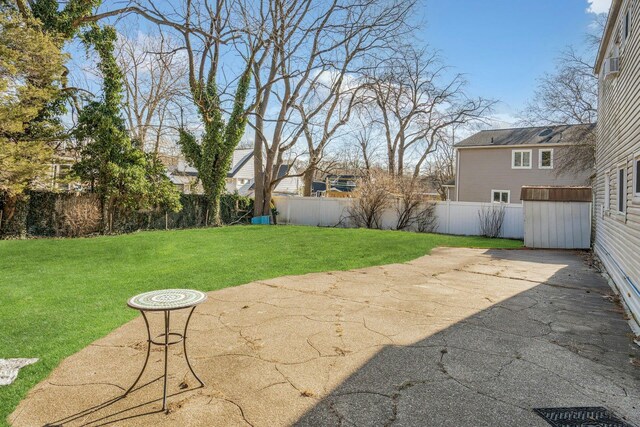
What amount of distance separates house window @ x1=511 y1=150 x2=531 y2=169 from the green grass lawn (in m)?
10.8

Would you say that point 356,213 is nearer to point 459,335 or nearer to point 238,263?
point 238,263

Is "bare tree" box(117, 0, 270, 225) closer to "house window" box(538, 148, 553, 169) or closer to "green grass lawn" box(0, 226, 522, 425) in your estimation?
"green grass lawn" box(0, 226, 522, 425)

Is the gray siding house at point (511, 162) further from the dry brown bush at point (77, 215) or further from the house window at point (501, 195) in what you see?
the dry brown bush at point (77, 215)

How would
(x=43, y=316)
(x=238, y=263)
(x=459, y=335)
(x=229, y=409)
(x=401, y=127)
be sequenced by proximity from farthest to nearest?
(x=401, y=127) → (x=238, y=263) → (x=43, y=316) → (x=459, y=335) → (x=229, y=409)

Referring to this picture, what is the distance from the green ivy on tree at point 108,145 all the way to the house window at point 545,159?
19.3 metres

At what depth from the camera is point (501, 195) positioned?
21.4m

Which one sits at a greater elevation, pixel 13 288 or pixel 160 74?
pixel 160 74

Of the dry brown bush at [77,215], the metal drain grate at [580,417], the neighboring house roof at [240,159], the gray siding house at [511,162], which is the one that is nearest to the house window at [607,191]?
the metal drain grate at [580,417]

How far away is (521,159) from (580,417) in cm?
2125

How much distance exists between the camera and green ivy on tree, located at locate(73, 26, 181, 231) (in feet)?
40.2

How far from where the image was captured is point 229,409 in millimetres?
2418

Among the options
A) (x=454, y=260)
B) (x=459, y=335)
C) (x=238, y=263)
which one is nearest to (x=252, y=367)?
(x=459, y=335)

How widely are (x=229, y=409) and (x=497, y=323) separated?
3.08m

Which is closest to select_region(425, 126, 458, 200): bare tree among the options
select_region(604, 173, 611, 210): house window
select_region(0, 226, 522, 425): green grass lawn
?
select_region(0, 226, 522, 425): green grass lawn
